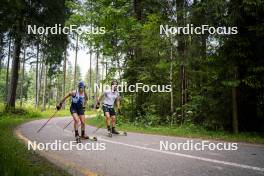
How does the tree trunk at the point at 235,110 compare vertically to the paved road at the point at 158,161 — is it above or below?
above

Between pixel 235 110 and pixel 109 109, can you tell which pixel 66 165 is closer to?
pixel 109 109

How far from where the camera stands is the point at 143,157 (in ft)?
23.7

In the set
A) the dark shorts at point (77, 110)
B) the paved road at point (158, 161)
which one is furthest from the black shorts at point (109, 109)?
the paved road at point (158, 161)

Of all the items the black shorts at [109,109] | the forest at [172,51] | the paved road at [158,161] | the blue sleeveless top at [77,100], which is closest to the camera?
the paved road at [158,161]

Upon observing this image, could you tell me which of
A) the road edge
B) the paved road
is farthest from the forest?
the road edge

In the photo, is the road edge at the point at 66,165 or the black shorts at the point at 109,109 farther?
the black shorts at the point at 109,109

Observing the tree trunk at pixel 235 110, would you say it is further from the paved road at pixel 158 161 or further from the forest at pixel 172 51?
the paved road at pixel 158 161

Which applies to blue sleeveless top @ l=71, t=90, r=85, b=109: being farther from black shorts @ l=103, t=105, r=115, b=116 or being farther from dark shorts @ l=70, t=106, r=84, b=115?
black shorts @ l=103, t=105, r=115, b=116

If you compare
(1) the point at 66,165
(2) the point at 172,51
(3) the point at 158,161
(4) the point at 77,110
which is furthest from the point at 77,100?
(2) the point at 172,51

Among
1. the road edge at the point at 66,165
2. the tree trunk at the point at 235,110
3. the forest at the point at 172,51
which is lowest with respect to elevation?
the road edge at the point at 66,165

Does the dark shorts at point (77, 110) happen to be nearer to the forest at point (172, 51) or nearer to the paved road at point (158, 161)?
the paved road at point (158, 161)

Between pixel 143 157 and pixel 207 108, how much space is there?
24.7 feet

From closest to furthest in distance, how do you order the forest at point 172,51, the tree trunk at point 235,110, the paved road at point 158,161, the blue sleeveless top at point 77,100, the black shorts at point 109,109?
the paved road at point 158,161, the blue sleeveless top at point 77,100, the forest at point 172,51, the tree trunk at point 235,110, the black shorts at point 109,109

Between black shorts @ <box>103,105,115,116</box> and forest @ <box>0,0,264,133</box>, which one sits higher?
forest @ <box>0,0,264,133</box>
